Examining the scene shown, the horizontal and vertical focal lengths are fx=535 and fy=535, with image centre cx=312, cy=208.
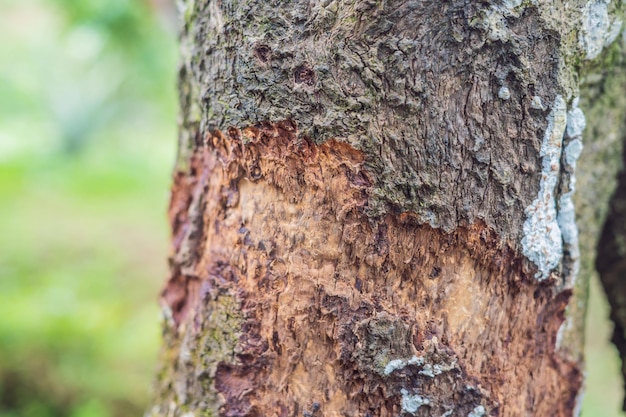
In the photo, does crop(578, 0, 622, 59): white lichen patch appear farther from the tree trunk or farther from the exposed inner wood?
the exposed inner wood

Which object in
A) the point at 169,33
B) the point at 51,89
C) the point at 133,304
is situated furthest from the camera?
the point at 51,89

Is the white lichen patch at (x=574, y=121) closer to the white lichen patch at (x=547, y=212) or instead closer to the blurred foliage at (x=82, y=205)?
the white lichen patch at (x=547, y=212)

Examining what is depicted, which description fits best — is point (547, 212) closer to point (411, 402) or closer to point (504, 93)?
point (504, 93)

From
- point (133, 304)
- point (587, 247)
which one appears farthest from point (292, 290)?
point (133, 304)

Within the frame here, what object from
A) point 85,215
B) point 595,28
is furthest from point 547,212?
point 85,215

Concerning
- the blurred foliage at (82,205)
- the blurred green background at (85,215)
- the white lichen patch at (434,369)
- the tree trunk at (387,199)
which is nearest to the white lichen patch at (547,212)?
the tree trunk at (387,199)

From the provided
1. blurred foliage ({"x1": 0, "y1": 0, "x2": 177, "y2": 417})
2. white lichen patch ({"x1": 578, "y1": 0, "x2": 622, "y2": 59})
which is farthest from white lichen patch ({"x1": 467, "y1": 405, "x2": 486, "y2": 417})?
blurred foliage ({"x1": 0, "y1": 0, "x2": 177, "y2": 417})

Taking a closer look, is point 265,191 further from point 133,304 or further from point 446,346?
point 133,304
